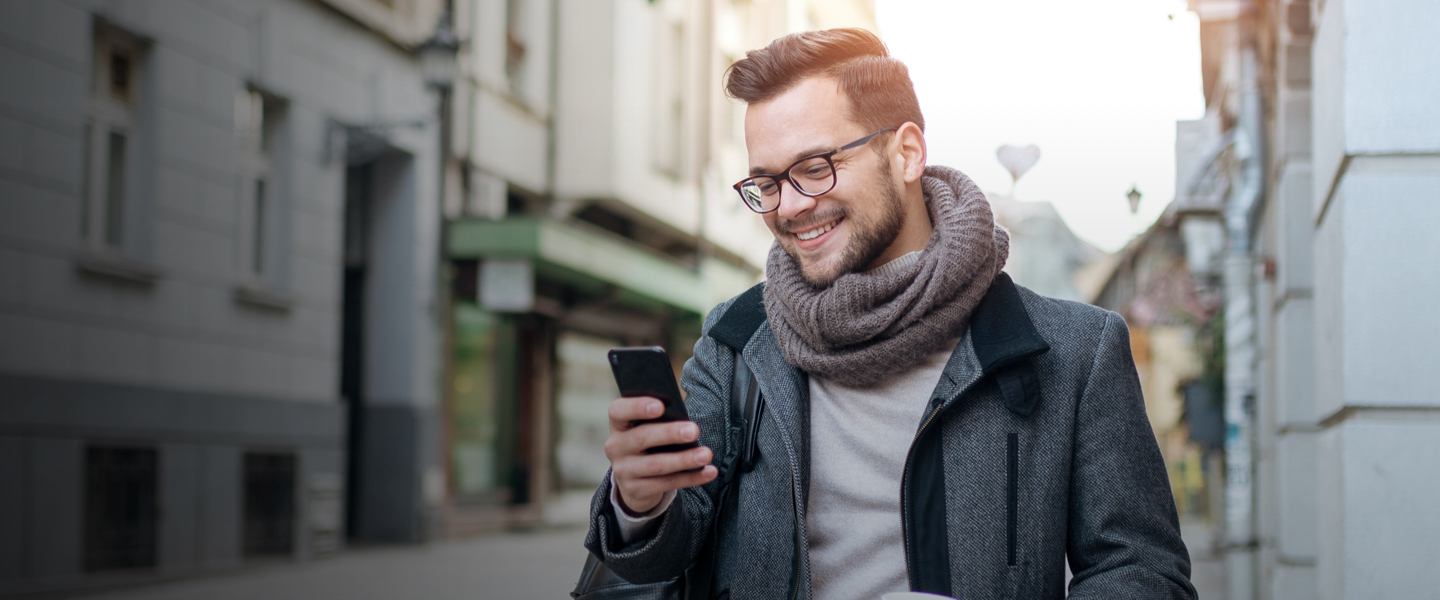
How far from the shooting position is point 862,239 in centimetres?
231

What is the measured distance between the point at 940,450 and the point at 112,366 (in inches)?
374

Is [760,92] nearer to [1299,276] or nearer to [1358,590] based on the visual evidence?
[1358,590]

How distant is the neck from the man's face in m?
0.06

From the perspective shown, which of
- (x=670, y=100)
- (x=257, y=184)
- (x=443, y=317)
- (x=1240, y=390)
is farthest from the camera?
(x=670, y=100)

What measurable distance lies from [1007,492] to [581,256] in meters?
15.4

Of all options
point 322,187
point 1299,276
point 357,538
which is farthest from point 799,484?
point 357,538

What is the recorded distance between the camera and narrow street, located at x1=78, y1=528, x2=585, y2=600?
974 cm

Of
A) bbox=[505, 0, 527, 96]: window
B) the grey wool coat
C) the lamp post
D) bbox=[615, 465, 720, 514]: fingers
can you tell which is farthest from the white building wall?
bbox=[505, 0, 527, 96]: window

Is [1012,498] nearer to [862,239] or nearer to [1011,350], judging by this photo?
[1011,350]

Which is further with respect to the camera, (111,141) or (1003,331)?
(111,141)

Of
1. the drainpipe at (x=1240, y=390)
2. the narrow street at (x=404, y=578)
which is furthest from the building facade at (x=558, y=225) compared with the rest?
the drainpipe at (x=1240, y=390)

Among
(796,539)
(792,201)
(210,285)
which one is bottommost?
(796,539)

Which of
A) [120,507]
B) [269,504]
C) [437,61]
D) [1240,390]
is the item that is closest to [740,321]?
[1240,390]

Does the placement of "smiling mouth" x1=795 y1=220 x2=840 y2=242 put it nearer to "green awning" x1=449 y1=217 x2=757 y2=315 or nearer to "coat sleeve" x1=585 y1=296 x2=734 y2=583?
"coat sleeve" x1=585 y1=296 x2=734 y2=583
